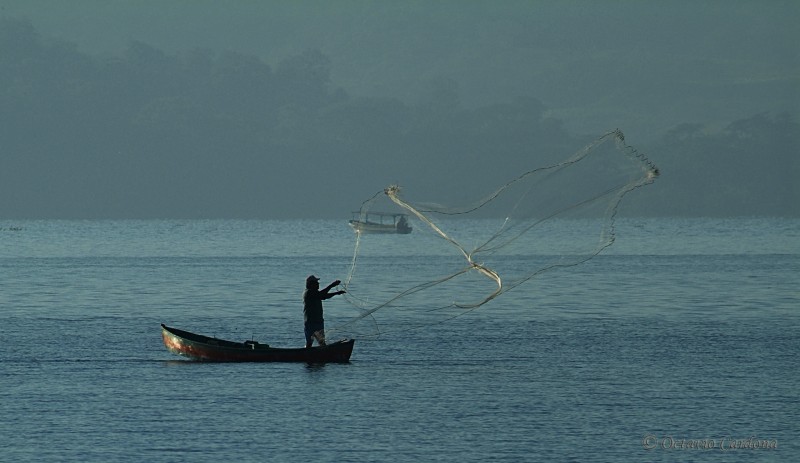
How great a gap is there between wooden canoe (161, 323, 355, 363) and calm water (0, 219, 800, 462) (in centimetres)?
36

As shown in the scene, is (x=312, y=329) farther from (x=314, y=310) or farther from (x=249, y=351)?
(x=249, y=351)

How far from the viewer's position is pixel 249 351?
3966 centimetres

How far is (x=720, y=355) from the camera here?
141 feet

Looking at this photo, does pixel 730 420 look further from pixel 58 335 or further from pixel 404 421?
pixel 58 335

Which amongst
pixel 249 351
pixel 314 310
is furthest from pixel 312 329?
pixel 249 351

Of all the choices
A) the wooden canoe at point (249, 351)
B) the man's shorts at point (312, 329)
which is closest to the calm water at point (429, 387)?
the wooden canoe at point (249, 351)

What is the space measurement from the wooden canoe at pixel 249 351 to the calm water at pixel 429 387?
36cm

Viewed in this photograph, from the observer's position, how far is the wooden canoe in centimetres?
3891

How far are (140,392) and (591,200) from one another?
1387 cm

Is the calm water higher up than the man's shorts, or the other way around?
the man's shorts

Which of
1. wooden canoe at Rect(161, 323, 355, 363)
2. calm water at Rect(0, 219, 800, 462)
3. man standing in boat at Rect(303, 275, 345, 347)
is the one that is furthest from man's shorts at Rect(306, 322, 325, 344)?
calm water at Rect(0, 219, 800, 462)

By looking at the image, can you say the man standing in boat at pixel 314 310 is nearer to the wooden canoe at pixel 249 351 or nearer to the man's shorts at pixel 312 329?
the man's shorts at pixel 312 329

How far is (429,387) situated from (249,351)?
23.9 ft

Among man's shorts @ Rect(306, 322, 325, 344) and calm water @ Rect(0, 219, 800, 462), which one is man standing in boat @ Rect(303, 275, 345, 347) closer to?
man's shorts @ Rect(306, 322, 325, 344)
